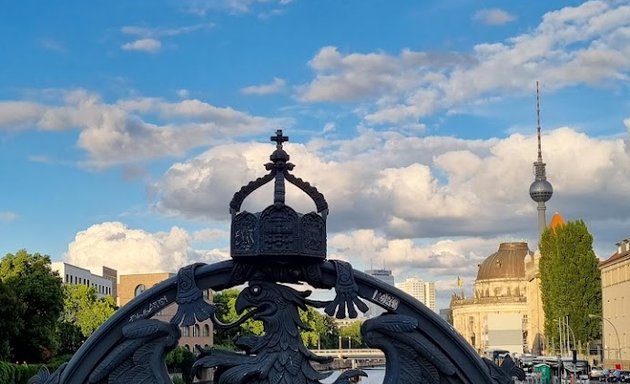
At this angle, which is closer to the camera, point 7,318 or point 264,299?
point 264,299

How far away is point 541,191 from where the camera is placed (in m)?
137

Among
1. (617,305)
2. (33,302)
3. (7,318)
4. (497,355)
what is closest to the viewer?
(7,318)

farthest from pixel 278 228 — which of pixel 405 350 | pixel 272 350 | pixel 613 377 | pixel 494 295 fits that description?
pixel 494 295

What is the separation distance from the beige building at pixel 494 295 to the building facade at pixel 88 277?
217 ft

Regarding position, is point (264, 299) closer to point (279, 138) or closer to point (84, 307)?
point (279, 138)

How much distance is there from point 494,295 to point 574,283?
9823 centimetres

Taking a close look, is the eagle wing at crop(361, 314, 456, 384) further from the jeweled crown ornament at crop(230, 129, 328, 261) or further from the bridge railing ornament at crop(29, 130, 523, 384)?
the jeweled crown ornament at crop(230, 129, 328, 261)

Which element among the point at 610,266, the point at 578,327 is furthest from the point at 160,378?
the point at 610,266

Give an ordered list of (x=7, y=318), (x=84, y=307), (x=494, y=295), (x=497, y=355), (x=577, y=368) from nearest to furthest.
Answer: (x=7, y=318) < (x=577, y=368) < (x=497, y=355) < (x=84, y=307) < (x=494, y=295)

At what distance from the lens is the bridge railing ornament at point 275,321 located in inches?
394

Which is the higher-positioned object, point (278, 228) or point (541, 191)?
point (541, 191)

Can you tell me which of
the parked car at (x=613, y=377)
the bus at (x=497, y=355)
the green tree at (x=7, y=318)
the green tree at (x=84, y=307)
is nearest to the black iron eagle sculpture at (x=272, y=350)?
the bus at (x=497, y=355)

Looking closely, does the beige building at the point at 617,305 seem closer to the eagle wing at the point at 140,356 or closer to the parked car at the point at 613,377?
the parked car at the point at 613,377

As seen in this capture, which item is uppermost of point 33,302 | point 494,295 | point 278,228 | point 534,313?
point 494,295
